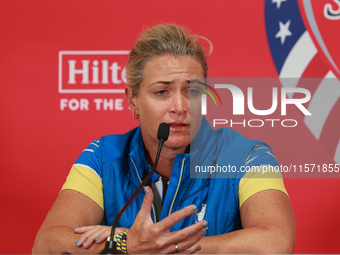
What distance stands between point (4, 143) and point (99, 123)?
447 millimetres

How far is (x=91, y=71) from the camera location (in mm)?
1801

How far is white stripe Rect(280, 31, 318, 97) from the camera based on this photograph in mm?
1718

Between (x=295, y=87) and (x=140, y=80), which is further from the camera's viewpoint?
(x=295, y=87)

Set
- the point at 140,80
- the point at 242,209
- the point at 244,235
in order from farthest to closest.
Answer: the point at 140,80
the point at 242,209
the point at 244,235

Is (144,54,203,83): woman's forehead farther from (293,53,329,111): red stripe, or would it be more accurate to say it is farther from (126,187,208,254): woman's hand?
(293,53,329,111): red stripe

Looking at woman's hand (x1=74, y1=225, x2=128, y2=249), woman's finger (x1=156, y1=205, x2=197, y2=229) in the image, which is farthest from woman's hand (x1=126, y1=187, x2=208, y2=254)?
woman's hand (x1=74, y1=225, x2=128, y2=249)

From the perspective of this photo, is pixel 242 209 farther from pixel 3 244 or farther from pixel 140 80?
pixel 3 244

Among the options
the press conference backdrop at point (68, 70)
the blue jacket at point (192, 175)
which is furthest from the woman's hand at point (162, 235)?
the press conference backdrop at point (68, 70)

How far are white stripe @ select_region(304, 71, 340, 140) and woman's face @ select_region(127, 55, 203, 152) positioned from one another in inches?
26.9

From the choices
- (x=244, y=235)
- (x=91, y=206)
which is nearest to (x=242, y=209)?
(x=244, y=235)

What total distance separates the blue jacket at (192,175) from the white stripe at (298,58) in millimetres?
558

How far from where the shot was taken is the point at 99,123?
1.81 metres

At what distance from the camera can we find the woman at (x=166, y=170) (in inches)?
42.5

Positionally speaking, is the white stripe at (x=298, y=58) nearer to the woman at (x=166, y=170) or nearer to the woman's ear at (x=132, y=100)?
the woman at (x=166, y=170)
